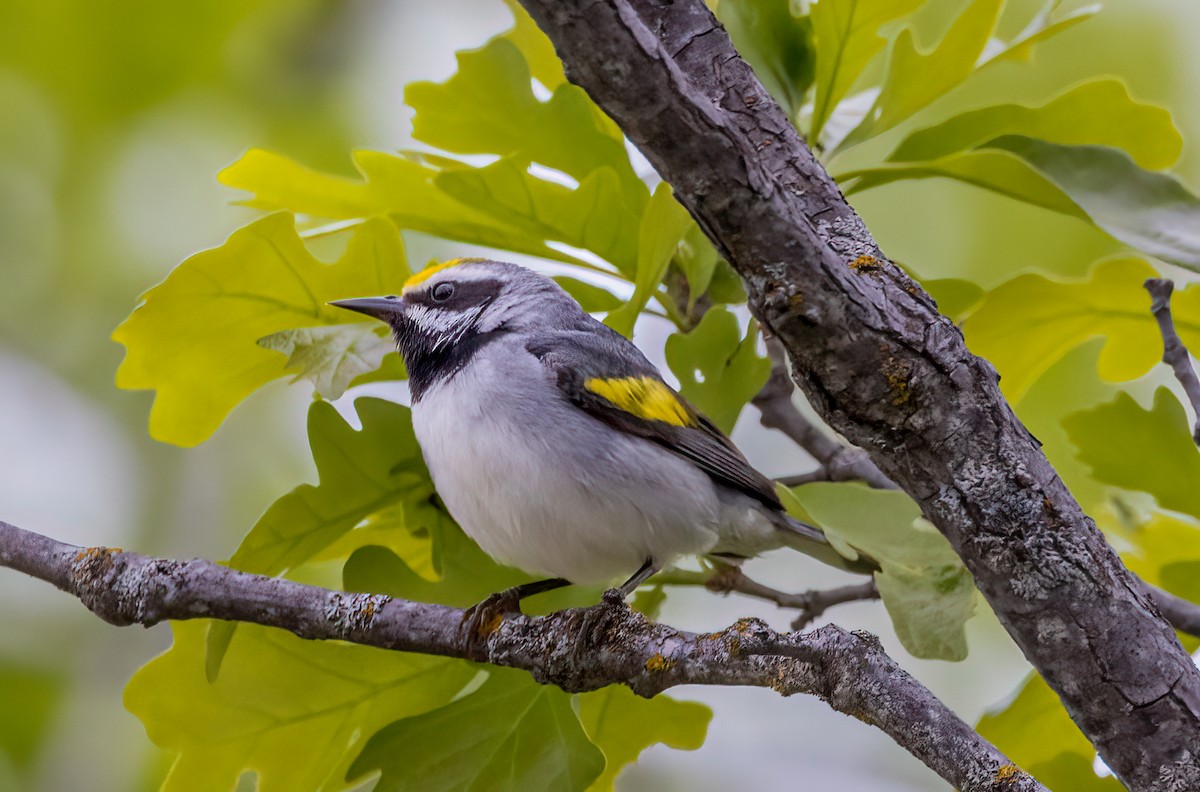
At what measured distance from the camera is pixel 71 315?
4.19 m

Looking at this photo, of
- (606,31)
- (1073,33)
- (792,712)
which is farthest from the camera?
(792,712)

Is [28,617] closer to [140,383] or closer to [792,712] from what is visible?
[140,383]

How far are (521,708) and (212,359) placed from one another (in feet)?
2.56

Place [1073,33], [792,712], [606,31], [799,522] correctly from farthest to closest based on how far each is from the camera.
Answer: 1. [792,712]
2. [1073,33]
3. [799,522]
4. [606,31]

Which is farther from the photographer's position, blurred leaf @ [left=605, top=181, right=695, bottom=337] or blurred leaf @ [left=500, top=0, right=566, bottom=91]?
blurred leaf @ [left=500, top=0, right=566, bottom=91]

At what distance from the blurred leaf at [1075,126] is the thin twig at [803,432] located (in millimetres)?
Result: 456

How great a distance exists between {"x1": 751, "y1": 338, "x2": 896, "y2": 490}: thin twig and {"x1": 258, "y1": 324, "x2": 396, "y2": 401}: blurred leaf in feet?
2.42

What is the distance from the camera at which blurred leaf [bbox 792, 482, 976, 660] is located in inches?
65.8

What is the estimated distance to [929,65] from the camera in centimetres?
206

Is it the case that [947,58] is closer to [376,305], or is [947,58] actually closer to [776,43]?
[776,43]

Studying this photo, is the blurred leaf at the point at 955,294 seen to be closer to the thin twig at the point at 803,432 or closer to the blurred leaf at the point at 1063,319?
the blurred leaf at the point at 1063,319

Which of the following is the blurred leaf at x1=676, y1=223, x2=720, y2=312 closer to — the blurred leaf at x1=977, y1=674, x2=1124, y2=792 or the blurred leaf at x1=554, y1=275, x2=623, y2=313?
the blurred leaf at x1=554, y1=275, x2=623, y2=313

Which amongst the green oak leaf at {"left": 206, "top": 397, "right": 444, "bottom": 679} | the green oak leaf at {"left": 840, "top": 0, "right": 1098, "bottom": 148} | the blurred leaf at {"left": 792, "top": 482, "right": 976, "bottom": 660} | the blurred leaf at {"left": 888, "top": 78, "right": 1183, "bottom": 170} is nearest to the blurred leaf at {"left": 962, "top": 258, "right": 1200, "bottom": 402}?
the blurred leaf at {"left": 888, "top": 78, "right": 1183, "bottom": 170}

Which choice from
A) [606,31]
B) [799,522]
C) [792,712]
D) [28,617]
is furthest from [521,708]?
[792,712]
